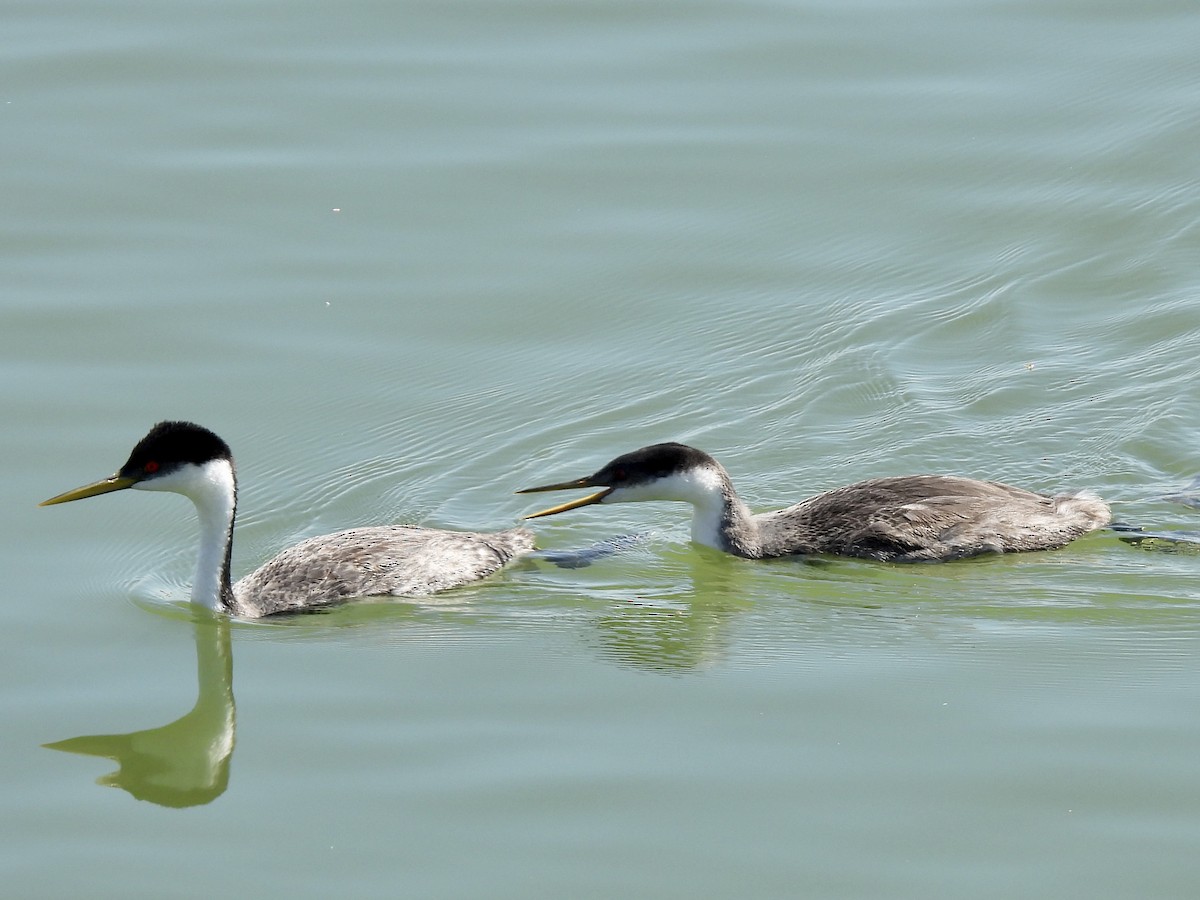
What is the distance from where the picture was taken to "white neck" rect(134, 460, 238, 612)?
31.0 ft

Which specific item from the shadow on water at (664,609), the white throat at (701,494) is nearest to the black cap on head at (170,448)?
the shadow on water at (664,609)

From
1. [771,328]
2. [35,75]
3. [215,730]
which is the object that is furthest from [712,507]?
[35,75]

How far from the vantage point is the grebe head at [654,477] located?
10.4 metres

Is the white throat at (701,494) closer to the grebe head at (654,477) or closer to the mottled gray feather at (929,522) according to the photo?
the grebe head at (654,477)

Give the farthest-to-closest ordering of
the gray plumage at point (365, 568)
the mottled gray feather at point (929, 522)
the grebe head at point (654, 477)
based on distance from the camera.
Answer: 1. the grebe head at point (654, 477)
2. the mottled gray feather at point (929, 522)
3. the gray plumage at point (365, 568)

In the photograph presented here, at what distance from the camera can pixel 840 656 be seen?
8.70 m

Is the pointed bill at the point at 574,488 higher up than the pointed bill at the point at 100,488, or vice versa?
the pointed bill at the point at 100,488

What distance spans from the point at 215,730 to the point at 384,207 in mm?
6060

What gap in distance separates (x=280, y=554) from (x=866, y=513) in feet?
10.7

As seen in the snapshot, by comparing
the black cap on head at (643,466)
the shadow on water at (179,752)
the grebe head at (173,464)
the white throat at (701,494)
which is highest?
the grebe head at (173,464)

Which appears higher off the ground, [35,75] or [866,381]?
[35,75]

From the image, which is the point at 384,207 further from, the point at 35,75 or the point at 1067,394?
the point at 1067,394

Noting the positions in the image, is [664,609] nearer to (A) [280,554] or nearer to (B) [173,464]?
(A) [280,554]

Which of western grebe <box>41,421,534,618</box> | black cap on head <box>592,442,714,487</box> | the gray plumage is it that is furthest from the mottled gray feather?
western grebe <box>41,421,534,618</box>
